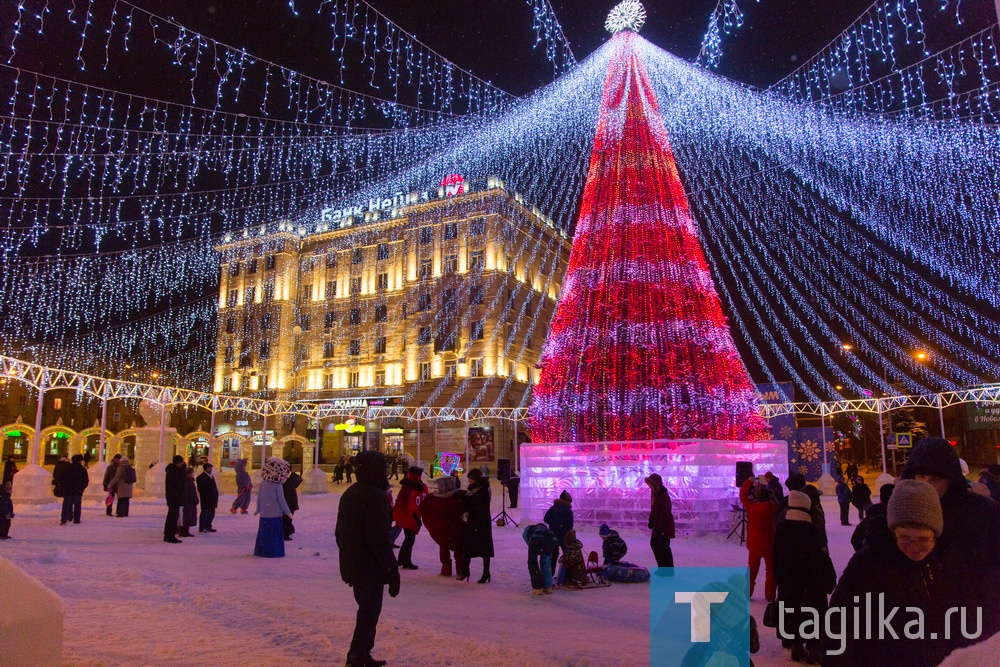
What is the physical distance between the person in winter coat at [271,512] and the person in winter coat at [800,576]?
6.96m

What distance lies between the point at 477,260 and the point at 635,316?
1190 inches

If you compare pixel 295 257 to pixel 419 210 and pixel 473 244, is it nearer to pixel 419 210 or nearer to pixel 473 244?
pixel 419 210

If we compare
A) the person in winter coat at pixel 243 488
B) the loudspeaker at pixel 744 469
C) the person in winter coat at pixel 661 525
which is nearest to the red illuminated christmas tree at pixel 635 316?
the loudspeaker at pixel 744 469

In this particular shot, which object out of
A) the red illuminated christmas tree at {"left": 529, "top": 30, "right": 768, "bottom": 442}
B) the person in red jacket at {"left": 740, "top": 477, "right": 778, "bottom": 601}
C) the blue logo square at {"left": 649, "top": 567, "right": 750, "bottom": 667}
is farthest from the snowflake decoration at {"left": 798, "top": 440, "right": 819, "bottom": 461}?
the blue logo square at {"left": 649, "top": 567, "right": 750, "bottom": 667}

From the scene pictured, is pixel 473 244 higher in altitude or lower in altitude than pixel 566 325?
higher

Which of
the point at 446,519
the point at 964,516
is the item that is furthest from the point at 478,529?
the point at 964,516

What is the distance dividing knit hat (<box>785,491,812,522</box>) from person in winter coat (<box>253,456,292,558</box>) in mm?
6951

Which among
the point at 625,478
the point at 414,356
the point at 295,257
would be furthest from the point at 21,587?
the point at 295,257

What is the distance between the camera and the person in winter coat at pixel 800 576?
462 centimetres

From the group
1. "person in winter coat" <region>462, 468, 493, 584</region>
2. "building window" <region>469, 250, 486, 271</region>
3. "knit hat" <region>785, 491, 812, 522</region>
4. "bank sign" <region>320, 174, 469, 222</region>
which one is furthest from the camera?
Result: "bank sign" <region>320, 174, 469, 222</region>

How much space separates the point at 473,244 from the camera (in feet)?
141

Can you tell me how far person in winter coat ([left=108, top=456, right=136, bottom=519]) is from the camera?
14523 millimetres

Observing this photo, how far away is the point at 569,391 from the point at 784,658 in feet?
29.0

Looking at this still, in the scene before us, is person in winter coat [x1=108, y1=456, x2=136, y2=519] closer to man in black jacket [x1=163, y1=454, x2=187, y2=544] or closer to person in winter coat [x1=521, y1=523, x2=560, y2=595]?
man in black jacket [x1=163, y1=454, x2=187, y2=544]
